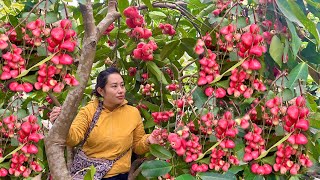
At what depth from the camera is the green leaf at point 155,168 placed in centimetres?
165

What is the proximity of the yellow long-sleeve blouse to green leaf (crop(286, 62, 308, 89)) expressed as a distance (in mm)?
928

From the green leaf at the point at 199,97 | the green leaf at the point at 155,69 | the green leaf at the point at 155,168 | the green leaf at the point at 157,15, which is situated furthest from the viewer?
the green leaf at the point at 157,15

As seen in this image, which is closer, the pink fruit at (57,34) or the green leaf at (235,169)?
the pink fruit at (57,34)

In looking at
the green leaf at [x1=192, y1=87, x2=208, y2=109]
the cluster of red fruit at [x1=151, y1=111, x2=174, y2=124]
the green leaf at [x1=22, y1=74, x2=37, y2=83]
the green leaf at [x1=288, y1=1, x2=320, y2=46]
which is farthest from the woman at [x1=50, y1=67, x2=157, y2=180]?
the green leaf at [x1=288, y1=1, x2=320, y2=46]

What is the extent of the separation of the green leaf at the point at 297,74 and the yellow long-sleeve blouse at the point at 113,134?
93 centimetres

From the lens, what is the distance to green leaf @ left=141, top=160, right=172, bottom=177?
165cm

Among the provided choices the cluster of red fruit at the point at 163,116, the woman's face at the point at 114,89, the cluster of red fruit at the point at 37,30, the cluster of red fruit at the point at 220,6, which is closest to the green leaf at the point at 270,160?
the cluster of red fruit at the point at 220,6

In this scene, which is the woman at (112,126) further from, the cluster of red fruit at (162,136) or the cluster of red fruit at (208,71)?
the cluster of red fruit at (208,71)

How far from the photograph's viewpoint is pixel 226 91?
148 centimetres

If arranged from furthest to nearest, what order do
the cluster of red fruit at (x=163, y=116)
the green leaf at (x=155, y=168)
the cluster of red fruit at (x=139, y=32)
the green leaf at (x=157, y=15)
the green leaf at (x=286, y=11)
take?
the green leaf at (x=157, y=15), the cluster of red fruit at (x=163, y=116), the cluster of red fruit at (x=139, y=32), the green leaf at (x=155, y=168), the green leaf at (x=286, y=11)

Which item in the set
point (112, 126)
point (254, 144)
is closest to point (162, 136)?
point (112, 126)

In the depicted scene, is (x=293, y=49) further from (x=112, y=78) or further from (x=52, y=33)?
(x=112, y=78)

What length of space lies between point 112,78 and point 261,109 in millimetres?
843

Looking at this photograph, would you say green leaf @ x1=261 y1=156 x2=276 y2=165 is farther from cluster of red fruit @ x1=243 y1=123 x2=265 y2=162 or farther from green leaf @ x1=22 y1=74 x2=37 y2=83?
green leaf @ x1=22 y1=74 x2=37 y2=83
